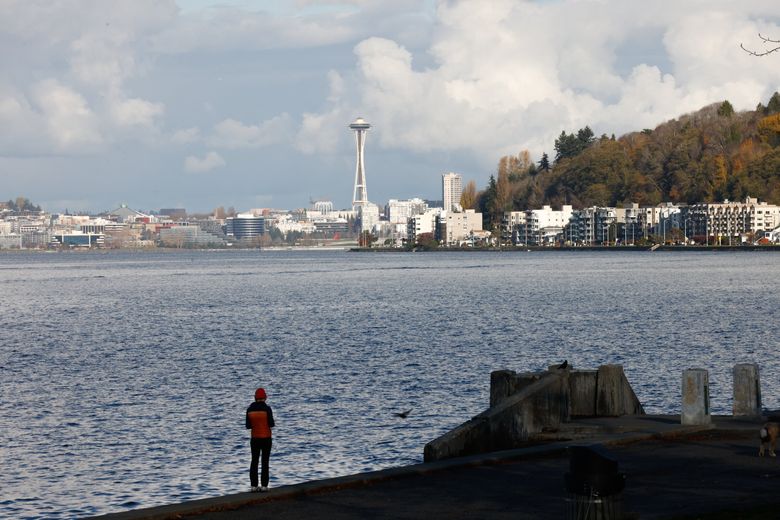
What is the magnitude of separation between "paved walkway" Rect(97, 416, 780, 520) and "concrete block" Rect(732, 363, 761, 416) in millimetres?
2425

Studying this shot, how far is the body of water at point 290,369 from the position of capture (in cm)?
2719

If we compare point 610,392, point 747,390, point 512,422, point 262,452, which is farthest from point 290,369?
point 262,452

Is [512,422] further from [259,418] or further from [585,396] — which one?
[259,418]

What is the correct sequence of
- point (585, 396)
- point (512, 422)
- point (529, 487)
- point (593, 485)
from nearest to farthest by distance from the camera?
point (593, 485) < point (529, 487) < point (512, 422) < point (585, 396)

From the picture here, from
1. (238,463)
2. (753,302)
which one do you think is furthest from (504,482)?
(753,302)

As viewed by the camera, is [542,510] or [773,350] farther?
[773,350]

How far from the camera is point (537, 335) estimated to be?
64.2 metres

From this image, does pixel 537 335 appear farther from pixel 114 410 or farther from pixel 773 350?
pixel 114 410

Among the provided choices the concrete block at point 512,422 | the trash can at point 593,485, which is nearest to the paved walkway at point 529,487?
the concrete block at point 512,422

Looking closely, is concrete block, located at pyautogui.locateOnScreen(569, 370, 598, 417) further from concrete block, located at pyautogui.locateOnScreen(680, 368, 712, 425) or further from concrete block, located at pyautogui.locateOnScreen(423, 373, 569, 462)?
concrete block, located at pyautogui.locateOnScreen(680, 368, 712, 425)

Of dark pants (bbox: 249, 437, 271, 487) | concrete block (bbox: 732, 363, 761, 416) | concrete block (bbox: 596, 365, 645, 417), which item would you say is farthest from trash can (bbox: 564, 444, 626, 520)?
concrete block (bbox: 732, 363, 761, 416)

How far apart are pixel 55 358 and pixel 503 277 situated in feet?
346

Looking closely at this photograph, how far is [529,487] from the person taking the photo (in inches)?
687

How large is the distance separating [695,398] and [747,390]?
2.17 m
